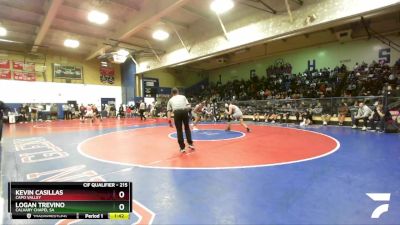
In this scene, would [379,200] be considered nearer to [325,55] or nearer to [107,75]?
[325,55]

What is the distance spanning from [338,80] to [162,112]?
15.6 metres

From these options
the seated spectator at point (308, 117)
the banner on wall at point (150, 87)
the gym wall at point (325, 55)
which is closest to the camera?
the seated spectator at point (308, 117)

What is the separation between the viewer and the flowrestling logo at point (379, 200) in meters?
2.67

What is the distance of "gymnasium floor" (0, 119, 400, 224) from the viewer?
276 centimetres

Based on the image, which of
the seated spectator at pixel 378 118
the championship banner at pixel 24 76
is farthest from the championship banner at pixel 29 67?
the seated spectator at pixel 378 118

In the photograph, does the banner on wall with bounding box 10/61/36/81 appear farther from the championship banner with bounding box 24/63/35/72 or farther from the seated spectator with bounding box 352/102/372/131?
the seated spectator with bounding box 352/102/372/131

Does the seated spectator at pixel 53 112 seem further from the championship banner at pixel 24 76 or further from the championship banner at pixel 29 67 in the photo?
the championship banner at pixel 29 67

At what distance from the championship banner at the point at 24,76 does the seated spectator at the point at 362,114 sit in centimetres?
2522

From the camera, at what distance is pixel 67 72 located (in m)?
24.0

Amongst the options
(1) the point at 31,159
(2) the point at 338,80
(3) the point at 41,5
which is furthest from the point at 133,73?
(1) the point at 31,159

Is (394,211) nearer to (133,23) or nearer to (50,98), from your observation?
(133,23)

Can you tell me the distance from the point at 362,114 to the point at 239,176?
9.03 metres

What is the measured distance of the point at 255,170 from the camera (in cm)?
446
